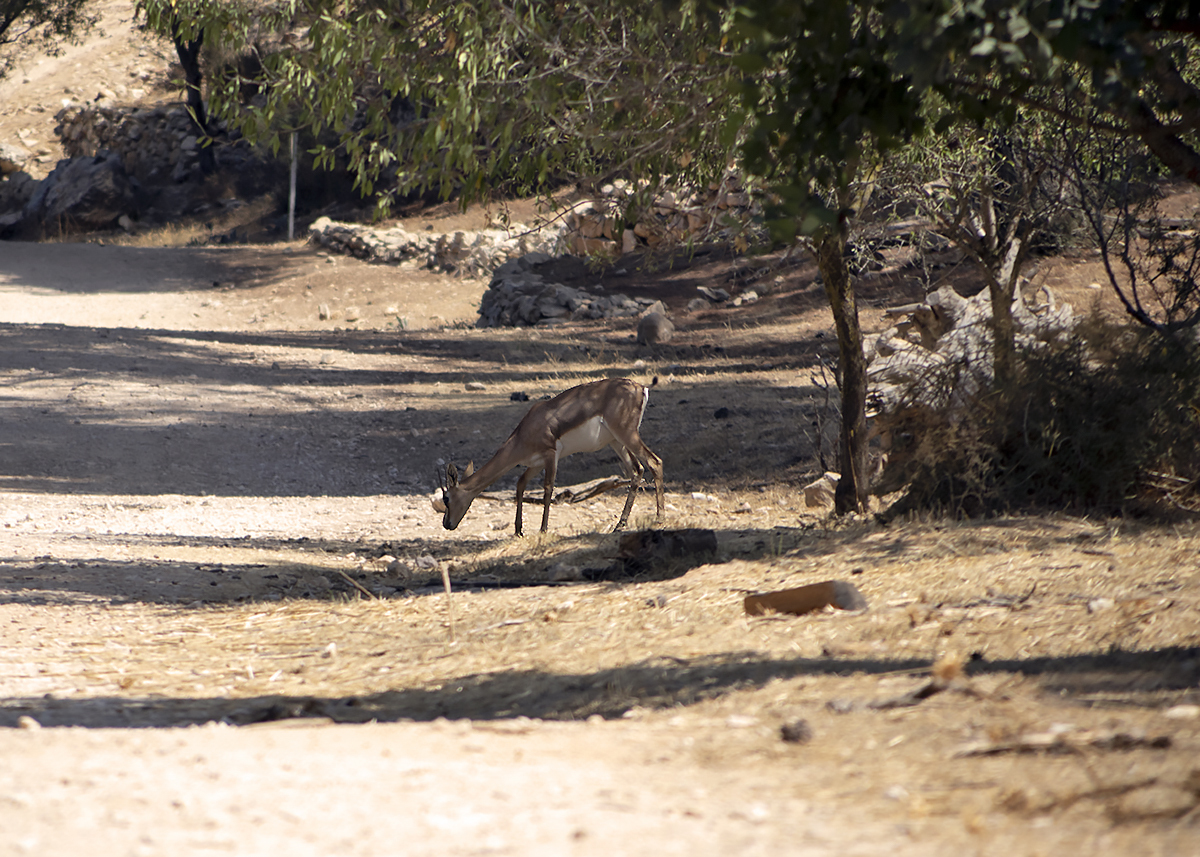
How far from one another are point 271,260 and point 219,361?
15.0 meters

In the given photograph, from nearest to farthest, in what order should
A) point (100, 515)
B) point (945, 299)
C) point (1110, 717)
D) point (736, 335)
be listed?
point (1110, 717) < point (100, 515) < point (945, 299) < point (736, 335)

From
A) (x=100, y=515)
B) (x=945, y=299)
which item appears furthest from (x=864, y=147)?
(x=100, y=515)

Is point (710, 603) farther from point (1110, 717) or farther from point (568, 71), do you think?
point (568, 71)

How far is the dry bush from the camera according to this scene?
672 centimetres

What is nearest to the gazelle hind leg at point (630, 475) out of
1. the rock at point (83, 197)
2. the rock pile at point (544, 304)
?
the rock pile at point (544, 304)

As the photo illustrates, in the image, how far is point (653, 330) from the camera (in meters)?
20.6

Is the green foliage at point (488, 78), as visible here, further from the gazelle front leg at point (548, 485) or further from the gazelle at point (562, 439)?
the gazelle front leg at point (548, 485)

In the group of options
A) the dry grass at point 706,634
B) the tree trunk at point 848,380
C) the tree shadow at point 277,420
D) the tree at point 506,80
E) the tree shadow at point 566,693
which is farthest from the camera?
the tree shadow at point 277,420

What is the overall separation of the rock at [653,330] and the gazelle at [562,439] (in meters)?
10.6

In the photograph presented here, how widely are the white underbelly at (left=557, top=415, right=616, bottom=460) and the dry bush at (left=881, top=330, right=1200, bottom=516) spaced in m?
3.32

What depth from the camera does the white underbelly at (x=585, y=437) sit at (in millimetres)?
9633

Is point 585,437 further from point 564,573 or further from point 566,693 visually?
point 566,693

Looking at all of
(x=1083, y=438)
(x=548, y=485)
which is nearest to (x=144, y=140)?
(x=548, y=485)

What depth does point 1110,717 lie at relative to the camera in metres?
3.52
